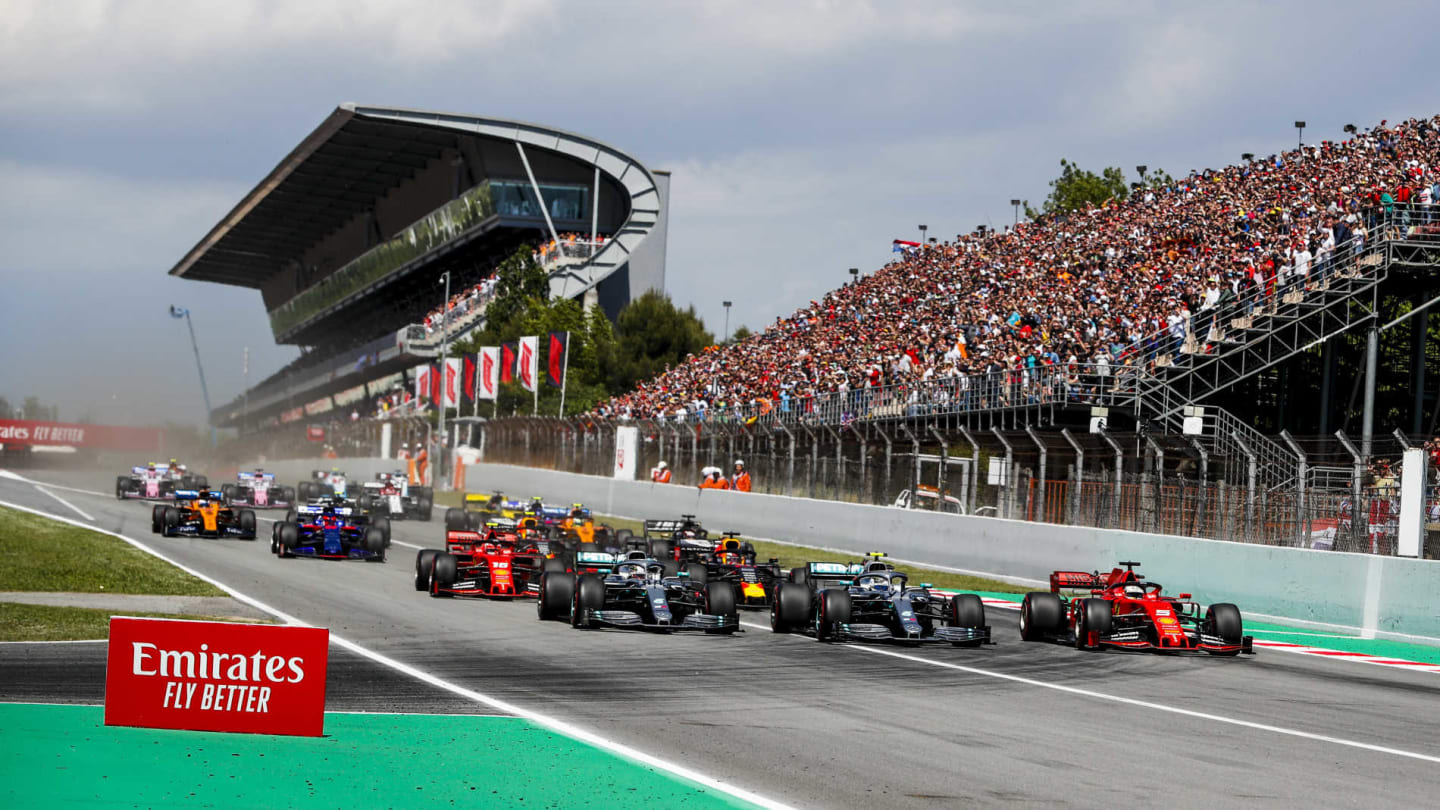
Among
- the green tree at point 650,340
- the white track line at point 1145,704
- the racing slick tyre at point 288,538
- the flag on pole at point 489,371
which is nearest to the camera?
the white track line at point 1145,704

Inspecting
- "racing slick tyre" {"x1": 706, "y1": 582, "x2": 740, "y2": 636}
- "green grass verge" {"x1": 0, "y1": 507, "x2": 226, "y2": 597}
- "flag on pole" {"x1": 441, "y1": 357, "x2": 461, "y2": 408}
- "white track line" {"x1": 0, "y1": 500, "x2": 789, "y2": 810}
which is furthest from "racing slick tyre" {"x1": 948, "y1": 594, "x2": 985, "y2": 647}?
"flag on pole" {"x1": 441, "y1": 357, "x2": 461, "y2": 408}

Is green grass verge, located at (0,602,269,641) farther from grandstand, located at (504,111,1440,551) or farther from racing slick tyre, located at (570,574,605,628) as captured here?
grandstand, located at (504,111,1440,551)

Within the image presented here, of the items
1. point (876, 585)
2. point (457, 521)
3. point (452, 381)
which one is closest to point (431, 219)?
point (452, 381)

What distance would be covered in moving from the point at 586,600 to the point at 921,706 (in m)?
5.90

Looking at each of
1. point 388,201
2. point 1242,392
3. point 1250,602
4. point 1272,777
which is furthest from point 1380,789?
point 388,201

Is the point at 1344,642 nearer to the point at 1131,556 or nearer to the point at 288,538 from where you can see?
the point at 1131,556

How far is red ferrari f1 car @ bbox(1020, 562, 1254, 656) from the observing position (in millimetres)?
16312

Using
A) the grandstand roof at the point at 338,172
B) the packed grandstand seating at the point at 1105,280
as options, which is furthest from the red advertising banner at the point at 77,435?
the packed grandstand seating at the point at 1105,280

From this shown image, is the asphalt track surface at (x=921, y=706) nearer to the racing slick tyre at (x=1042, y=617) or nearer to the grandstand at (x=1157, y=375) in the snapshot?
the racing slick tyre at (x=1042, y=617)

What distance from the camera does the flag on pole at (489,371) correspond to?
60.0 m

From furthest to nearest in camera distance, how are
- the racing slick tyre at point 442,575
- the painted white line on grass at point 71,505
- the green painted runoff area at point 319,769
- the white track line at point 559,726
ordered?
the painted white line on grass at point 71,505 < the racing slick tyre at point 442,575 < the white track line at point 559,726 < the green painted runoff area at point 319,769

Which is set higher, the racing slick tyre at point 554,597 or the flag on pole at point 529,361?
the flag on pole at point 529,361

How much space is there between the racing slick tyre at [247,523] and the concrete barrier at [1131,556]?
35.2 feet

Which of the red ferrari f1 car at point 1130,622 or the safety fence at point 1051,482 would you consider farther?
the safety fence at point 1051,482
